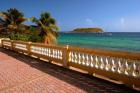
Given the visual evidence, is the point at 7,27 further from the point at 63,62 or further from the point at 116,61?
the point at 116,61

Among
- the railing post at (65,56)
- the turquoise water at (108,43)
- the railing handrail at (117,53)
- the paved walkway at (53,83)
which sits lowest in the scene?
the turquoise water at (108,43)

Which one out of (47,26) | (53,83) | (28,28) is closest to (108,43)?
(28,28)

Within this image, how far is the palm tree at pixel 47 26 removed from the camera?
106 feet

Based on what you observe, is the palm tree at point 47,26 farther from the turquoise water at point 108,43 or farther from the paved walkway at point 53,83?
the paved walkway at point 53,83

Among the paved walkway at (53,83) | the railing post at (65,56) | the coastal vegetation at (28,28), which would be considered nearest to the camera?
the paved walkway at (53,83)

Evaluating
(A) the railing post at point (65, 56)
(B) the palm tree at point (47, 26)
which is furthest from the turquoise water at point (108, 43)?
(A) the railing post at point (65, 56)

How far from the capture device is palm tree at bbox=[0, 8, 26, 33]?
34.5 meters

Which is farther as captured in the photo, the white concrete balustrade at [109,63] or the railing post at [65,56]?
the railing post at [65,56]

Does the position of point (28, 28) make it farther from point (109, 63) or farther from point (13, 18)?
point (109, 63)

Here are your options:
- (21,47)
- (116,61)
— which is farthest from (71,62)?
(21,47)

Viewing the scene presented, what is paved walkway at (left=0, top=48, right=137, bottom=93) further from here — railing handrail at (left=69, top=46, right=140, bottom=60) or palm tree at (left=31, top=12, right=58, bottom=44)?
palm tree at (left=31, top=12, right=58, bottom=44)

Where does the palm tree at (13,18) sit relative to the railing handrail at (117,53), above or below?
above

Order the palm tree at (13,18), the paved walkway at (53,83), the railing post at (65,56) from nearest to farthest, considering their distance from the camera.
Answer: the paved walkway at (53,83), the railing post at (65,56), the palm tree at (13,18)

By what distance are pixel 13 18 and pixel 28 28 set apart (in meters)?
2.70
